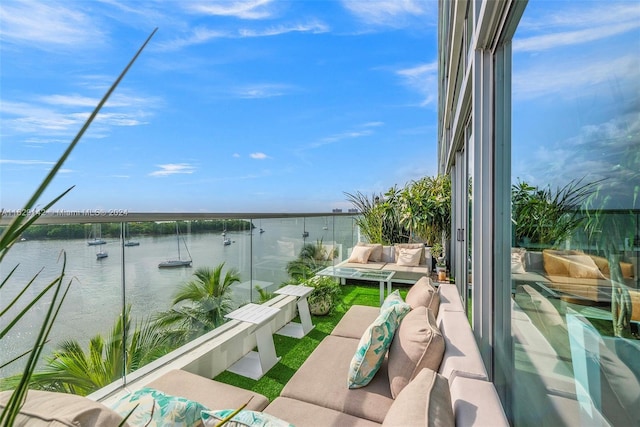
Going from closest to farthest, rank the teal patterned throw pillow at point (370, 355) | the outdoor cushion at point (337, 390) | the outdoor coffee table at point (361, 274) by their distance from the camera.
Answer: the outdoor cushion at point (337, 390), the teal patterned throw pillow at point (370, 355), the outdoor coffee table at point (361, 274)

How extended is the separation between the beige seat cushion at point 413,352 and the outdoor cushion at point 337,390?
0.11 m

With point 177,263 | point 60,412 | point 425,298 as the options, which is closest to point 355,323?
point 425,298

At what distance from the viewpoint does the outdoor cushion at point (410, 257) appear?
534 centimetres

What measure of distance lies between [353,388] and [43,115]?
633 inches

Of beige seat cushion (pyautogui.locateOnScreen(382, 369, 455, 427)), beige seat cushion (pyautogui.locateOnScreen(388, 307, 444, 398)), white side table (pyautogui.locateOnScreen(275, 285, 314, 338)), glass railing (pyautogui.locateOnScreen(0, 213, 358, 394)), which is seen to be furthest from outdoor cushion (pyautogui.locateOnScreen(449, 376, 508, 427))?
white side table (pyautogui.locateOnScreen(275, 285, 314, 338))

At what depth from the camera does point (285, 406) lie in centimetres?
147

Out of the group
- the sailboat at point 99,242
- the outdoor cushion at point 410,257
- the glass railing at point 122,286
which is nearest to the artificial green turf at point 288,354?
the glass railing at point 122,286

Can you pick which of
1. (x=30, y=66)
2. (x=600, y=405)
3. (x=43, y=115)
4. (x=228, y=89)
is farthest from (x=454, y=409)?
(x=43, y=115)

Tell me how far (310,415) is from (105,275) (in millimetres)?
1494

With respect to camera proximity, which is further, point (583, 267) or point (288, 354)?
point (288, 354)

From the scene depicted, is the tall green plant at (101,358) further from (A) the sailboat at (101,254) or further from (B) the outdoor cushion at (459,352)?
(B) the outdoor cushion at (459,352)

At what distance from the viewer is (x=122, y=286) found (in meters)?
1.97

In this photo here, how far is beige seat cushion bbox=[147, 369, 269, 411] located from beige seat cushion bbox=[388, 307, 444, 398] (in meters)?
0.67

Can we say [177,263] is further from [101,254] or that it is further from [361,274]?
[361,274]
